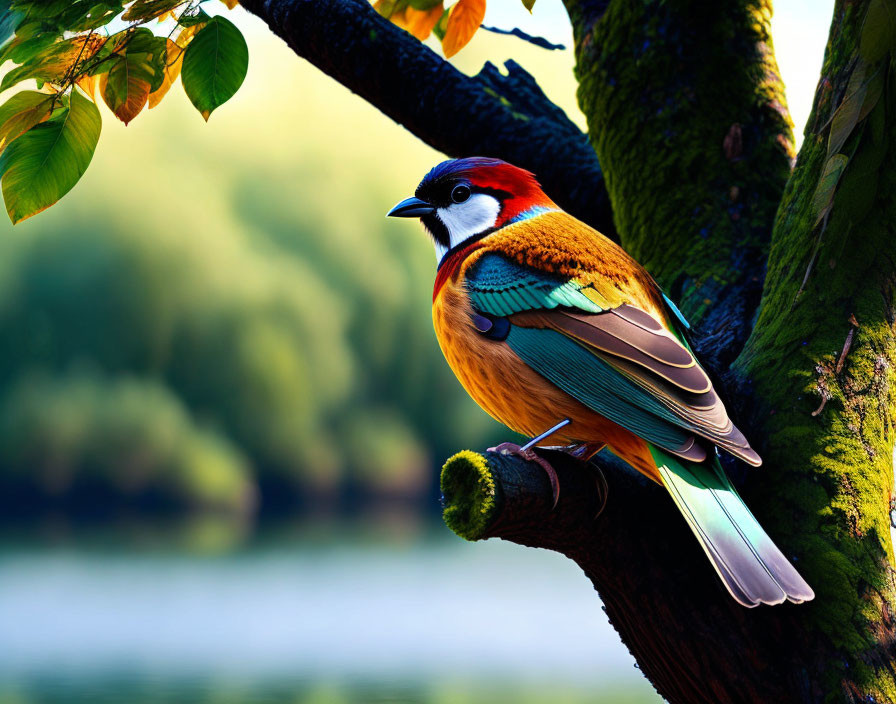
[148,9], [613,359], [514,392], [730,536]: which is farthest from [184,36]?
[730,536]

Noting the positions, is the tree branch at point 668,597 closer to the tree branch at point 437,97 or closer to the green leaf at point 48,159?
the green leaf at point 48,159

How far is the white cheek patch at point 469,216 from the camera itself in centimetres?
217

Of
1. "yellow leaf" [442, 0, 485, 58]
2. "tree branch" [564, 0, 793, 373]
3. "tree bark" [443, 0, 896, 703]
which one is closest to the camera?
"tree bark" [443, 0, 896, 703]

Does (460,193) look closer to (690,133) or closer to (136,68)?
(136,68)

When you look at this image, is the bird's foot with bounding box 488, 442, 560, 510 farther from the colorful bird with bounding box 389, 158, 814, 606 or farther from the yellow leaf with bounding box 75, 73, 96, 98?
the yellow leaf with bounding box 75, 73, 96, 98

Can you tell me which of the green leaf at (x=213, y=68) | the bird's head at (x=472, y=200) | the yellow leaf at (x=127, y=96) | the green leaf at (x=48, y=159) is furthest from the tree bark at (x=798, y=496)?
the yellow leaf at (x=127, y=96)

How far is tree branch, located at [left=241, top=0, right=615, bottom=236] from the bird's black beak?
32.6 inches

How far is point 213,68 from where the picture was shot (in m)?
1.81

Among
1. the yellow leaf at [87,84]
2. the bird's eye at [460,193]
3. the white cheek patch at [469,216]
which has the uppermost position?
the yellow leaf at [87,84]

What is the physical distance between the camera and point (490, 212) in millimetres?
2176

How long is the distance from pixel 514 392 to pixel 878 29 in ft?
3.13

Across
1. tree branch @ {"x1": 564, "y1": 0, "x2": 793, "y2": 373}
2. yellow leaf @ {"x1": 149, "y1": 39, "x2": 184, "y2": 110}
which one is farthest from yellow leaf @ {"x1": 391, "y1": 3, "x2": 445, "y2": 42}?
yellow leaf @ {"x1": 149, "y1": 39, "x2": 184, "y2": 110}

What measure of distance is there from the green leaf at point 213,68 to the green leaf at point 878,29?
119 cm

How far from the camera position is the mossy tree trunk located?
1763 millimetres
